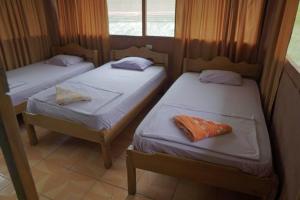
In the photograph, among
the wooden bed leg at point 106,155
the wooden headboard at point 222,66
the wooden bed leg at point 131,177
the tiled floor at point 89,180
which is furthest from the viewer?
the wooden headboard at point 222,66

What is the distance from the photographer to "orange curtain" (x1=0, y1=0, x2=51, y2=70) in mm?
3348

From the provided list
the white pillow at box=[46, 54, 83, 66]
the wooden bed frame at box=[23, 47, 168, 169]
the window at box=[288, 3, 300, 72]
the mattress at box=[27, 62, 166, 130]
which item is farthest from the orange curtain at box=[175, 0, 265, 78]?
the white pillow at box=[46, 54, 83, 66]

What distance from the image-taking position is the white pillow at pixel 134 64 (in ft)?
11.0

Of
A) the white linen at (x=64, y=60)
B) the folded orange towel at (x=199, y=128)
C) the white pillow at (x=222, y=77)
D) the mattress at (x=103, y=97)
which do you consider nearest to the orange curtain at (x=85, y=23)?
the white linen at (x=64, y=60)

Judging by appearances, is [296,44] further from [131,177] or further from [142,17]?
[142,17]

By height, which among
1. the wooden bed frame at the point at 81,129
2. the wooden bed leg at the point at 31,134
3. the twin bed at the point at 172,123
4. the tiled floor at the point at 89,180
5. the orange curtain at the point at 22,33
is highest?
the orange curtain at the point at 22,33

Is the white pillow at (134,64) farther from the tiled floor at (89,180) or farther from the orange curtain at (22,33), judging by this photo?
the orange curtain at (22,33)

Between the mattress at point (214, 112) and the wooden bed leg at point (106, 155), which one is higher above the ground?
the mattress at point (214, 112)

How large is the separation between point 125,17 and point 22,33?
1717 millimetres

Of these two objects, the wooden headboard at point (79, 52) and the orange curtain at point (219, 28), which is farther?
the wooden headboard at point (79, 52)

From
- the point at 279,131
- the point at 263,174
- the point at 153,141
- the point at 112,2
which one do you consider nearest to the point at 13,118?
the point at 153,141

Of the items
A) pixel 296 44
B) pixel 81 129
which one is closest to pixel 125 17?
pixel 81 129

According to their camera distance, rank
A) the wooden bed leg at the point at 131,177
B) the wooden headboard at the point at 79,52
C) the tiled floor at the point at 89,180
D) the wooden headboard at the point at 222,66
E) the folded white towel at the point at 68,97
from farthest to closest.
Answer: the wooden headboard at the point at 79,52
the wooden headboard at the point at 222,66
the folded white towel at the point at 68,97
the tiled floor at the point at 89,180
the wooden bed leg at the point at 131,177

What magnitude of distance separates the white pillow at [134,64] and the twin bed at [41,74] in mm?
641
